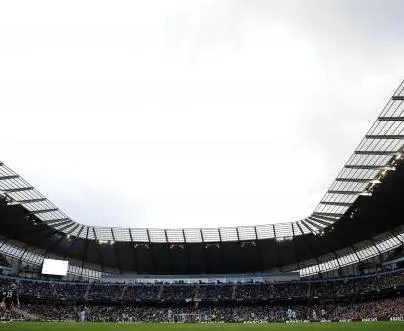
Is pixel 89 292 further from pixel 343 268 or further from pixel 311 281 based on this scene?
pixel 343 268

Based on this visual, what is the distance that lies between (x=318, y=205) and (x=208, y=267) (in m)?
31.7

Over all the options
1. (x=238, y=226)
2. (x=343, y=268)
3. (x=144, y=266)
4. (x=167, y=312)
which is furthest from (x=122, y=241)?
(x=343, y=268)

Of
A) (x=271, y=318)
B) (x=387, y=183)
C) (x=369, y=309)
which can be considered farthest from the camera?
(x=271, y=318)

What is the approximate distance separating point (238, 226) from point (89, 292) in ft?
104

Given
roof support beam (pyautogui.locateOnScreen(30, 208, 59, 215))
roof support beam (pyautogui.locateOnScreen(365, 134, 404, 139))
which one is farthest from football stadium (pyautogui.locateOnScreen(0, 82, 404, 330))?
roof support beam (pyautogui.locateOnScreen(365, 134, 404, 139))

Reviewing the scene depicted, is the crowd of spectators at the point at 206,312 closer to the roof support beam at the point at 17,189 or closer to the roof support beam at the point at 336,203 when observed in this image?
the roof support beam at the point at 336,203

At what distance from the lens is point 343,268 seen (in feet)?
253

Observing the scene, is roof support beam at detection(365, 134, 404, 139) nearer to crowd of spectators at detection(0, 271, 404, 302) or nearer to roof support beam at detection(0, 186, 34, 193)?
crowd of spectators at detection(0, 271, 404, 302)

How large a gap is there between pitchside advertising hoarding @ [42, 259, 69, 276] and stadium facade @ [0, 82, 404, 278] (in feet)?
6.21

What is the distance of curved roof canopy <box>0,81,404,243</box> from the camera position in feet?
130

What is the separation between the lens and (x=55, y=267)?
8056 cm

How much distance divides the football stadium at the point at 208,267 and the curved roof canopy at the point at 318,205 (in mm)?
272

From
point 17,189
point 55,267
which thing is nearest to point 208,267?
point 55,267

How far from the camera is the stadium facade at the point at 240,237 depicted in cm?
5166
